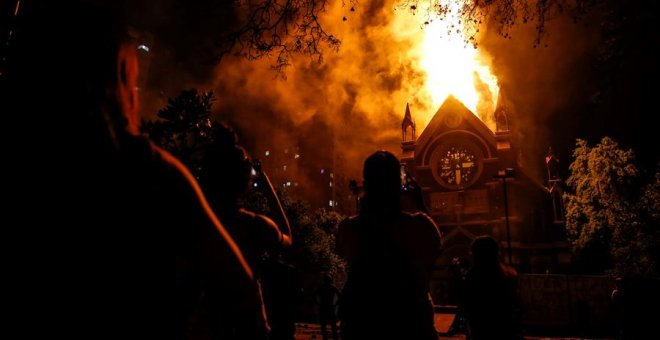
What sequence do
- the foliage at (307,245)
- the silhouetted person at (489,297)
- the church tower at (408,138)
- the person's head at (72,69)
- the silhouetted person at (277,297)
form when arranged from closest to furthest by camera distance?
the person's head at (72,69)
the silhouetted person at (489,297)
the silhouetted person at (277,297)
the foliage at (307,245)
the church tower at (408,138)

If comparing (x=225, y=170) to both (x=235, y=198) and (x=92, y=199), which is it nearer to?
(x=235, y=198)

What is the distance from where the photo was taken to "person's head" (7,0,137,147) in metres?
1.30

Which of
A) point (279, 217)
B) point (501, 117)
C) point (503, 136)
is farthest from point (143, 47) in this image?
point (279, 217)

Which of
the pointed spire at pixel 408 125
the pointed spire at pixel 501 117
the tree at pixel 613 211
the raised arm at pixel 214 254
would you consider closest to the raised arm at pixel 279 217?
the raised arm at pixel 214 254

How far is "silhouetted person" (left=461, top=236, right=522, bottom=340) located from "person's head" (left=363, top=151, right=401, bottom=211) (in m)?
2.34

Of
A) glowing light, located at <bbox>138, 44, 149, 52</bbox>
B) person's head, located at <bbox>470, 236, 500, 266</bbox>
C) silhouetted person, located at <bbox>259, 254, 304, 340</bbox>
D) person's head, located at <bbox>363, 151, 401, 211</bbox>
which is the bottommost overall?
silhouetted person, located at <bbox>259, 254, 304, 340</bbox>

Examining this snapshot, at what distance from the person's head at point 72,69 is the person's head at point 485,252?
4207 mm

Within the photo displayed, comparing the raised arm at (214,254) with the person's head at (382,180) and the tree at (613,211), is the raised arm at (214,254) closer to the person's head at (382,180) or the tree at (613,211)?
the person's head at (382,180)

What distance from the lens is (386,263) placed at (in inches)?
106

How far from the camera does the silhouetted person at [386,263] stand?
8.69 feet

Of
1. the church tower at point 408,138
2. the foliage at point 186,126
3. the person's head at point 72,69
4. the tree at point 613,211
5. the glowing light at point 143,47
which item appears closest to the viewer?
the person's head at point 72,69

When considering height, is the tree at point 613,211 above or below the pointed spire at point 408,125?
below

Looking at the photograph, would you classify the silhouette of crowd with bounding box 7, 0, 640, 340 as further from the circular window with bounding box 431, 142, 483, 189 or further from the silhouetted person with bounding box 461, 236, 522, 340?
the circular window with bounding box 431, 142, 483, 189

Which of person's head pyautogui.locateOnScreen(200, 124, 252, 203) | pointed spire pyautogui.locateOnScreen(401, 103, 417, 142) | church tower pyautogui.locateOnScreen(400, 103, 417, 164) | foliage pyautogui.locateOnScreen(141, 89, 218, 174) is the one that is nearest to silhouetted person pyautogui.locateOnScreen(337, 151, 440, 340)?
person's head pyautogui.locateOnScreen(200, 124, 252, 203)
